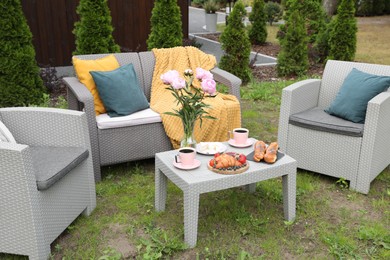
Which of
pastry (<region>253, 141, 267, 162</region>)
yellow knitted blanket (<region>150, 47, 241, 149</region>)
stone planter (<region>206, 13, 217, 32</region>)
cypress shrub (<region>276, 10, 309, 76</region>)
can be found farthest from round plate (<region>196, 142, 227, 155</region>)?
stone planter (<region>206, 13, 217, 32</region>)

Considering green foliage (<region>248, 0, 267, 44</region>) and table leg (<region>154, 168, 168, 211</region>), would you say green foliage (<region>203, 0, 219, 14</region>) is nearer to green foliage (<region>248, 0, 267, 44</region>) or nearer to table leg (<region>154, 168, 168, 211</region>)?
green foliage (<region>248, 0, 267, 44</region>)

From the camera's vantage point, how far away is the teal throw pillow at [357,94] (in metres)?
3.65

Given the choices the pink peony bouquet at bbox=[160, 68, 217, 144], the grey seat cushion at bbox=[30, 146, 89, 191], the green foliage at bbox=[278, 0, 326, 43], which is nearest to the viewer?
the grey seat cushion at bbox=[30, 146, 89, 191]

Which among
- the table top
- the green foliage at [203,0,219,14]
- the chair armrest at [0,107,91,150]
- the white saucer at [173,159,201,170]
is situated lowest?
the table top

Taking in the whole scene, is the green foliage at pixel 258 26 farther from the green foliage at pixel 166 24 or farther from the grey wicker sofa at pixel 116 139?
the grey wicker sofa at pixel 116 139

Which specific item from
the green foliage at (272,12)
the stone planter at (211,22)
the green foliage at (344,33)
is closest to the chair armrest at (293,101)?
the green foliage at (344,33)

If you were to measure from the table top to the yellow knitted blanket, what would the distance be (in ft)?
2.74

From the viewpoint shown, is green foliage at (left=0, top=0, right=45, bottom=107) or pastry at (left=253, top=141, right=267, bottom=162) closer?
pastry at (left=253, top=141, right=267, bottom=162)

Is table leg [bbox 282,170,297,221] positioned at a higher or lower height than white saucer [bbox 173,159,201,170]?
lower

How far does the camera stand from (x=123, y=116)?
12.8 feet

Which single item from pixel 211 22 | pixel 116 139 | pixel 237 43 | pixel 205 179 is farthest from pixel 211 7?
pixel 205 179

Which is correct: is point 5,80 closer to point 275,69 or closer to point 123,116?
point 123,116

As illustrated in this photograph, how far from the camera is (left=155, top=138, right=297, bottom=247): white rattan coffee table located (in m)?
2.69

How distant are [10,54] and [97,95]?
2.14 meters
